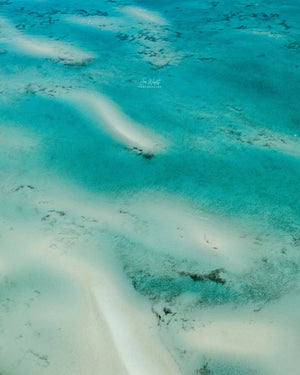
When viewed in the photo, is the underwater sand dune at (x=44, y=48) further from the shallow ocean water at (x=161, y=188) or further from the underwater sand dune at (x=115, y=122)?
the underwater sand dune at (x=115, y=122)

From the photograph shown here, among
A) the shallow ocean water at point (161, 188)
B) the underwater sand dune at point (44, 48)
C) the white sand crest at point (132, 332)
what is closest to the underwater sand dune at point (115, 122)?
the shallow ocean water at point (161, 188)

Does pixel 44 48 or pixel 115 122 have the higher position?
pixel 44 48

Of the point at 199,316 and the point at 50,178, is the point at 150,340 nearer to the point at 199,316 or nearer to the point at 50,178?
the point at 199,316

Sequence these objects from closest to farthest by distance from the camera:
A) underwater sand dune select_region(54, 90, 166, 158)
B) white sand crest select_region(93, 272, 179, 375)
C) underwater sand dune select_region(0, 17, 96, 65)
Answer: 1. white sand crest select_region(93, 272, 179, 375)
2. underwater sand dune select_region(54, 90, 166, 158)
3. underwater sand dune select_region(0, 17, 96, 65)

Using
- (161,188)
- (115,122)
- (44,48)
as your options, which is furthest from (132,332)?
(44,48)

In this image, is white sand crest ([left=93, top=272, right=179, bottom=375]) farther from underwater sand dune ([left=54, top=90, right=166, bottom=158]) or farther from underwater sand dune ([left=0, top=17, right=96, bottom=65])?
underwater sand dune ([left=0, top=17, right=96, bottom=65])

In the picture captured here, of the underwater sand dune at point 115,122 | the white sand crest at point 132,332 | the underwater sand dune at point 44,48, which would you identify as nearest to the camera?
the white sand crest at point 132,332

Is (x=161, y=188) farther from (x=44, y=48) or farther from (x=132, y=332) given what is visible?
(x=44, y=48)

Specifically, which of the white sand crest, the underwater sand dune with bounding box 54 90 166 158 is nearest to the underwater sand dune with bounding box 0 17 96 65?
the underwater sand dune with bounding box 54 90 166 158

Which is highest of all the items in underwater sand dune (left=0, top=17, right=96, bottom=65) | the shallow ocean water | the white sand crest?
underwater sand dune (left=0, top=17, right=96, bottom=65)
